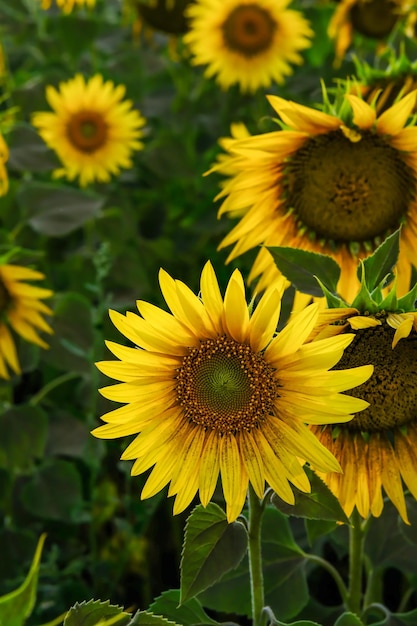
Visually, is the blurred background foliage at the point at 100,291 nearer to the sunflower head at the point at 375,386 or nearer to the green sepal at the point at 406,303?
the sunflower head at the point at 375,386

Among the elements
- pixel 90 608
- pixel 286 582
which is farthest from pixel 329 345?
pixel 286 582

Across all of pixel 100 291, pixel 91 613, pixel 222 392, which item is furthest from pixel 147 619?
pixel 100 291

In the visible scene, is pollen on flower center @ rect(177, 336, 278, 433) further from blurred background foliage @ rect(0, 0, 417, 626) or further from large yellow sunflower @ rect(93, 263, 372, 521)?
blurred background foliage @ rect(0, 0, 417, 626)

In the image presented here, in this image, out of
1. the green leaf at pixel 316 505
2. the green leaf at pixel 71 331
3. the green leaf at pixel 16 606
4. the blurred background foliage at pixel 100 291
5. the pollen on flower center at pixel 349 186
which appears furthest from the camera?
the green leaf at pixel 71 331

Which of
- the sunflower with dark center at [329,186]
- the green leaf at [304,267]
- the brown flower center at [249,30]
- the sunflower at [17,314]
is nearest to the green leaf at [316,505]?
the green leaf at [304,267]

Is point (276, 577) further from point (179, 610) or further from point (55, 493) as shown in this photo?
point (55, 493)

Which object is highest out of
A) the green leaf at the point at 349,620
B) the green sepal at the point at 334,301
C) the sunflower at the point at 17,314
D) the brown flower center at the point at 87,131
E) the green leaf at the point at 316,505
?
the brown flower center at the point at 87,131
